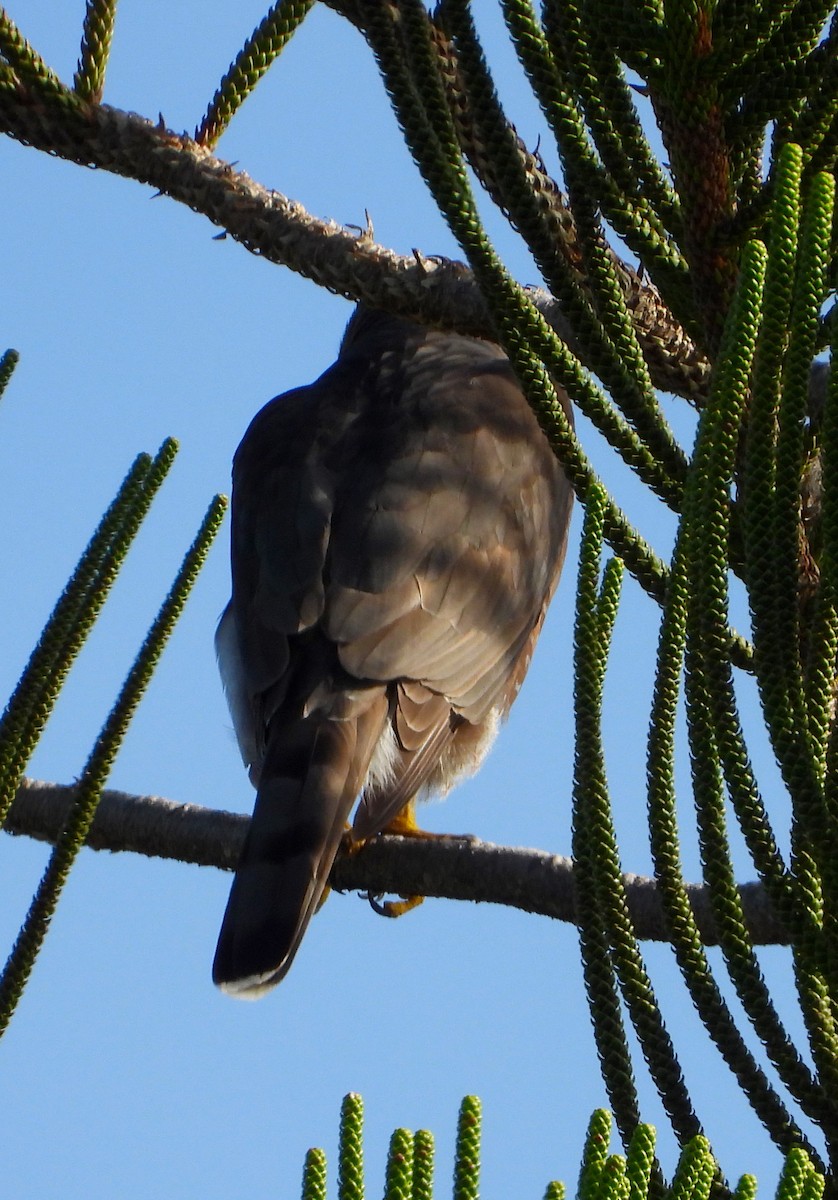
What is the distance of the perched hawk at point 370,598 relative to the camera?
351 centimetres

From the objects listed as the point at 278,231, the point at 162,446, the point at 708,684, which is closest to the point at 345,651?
the point at 278,231

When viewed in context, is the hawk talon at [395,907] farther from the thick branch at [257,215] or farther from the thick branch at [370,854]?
the thick branch at [257,215]

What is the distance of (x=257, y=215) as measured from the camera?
3.15 meters

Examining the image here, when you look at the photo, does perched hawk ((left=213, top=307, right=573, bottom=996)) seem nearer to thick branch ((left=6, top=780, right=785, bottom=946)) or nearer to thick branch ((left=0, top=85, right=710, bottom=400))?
thick branch ((left=6, top=780, right=785, bottom=946))

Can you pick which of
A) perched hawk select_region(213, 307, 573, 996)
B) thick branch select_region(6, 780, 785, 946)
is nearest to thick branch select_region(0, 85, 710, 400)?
thick branch select_region(6, 780, 785, 946)

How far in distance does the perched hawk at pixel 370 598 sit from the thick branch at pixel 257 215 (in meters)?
1.16

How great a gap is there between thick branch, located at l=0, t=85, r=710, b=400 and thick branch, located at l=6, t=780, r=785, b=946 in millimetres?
1060

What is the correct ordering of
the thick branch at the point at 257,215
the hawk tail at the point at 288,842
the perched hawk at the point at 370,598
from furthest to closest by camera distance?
the perched hawk at the point at 370,598 → the hawk tail at the point at 288,842 → the thick branch at the point at 257,215

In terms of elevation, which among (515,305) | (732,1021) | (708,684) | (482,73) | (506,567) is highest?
(506,567)

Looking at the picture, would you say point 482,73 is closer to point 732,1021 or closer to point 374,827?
point 732,1021

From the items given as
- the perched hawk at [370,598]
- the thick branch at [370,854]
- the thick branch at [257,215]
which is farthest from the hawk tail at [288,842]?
the thick branch at [257,215]

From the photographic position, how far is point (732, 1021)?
157 cm

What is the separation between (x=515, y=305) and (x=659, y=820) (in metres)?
0.63

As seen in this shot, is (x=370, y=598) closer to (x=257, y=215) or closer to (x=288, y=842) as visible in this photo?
(x=288, y=842)
